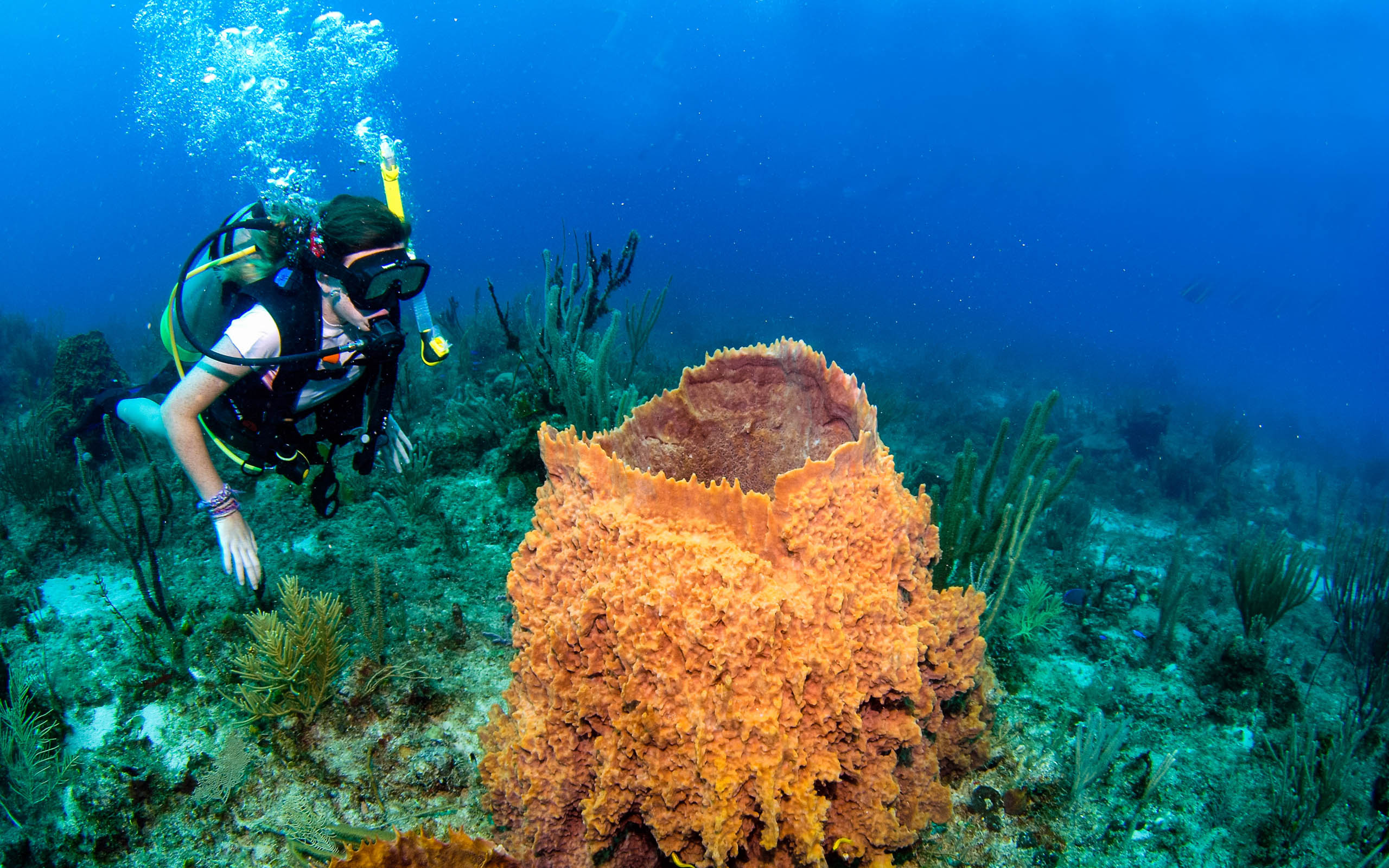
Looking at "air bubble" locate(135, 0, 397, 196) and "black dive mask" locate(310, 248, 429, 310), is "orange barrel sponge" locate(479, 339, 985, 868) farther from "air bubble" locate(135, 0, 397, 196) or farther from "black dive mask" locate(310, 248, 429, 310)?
"air bubble" locate(135, 0, 397, 196)

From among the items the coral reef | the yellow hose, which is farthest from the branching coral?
the coral reef

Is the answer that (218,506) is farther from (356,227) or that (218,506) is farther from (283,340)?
(356,227)

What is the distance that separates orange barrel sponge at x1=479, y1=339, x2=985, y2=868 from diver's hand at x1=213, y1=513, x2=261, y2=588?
142 cm

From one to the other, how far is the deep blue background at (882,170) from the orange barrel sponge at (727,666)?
24.3 meters

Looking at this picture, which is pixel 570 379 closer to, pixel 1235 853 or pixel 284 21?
pixel 1235 853

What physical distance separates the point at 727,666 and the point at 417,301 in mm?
2993

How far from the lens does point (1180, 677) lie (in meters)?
3.46

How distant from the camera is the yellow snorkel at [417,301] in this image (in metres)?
3.29

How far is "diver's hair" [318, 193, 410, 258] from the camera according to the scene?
277 centimetres

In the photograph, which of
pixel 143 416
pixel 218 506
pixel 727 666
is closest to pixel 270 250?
pixel 218 506

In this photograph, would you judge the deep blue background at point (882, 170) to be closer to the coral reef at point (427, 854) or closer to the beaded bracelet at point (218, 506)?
the beaded bracelet at point (218, 506)

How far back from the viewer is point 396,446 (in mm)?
4184

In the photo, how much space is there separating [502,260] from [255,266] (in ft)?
253

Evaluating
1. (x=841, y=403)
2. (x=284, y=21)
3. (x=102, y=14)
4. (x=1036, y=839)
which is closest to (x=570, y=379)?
(x=841, y=403)
